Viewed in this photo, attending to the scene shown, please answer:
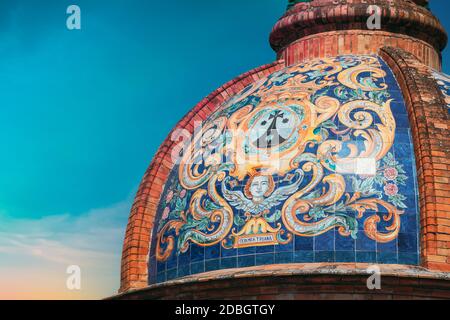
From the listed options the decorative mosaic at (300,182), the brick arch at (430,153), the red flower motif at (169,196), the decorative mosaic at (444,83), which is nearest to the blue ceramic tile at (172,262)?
the decorative mosaic at (300,182)

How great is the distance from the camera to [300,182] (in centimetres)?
1959

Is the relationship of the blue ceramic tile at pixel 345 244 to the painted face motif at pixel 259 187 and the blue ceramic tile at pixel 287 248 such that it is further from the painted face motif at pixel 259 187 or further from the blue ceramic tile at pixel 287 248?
the painted face motif at pixel 259 187

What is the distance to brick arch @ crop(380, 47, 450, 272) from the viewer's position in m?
18.7

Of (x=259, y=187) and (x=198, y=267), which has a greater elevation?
(x=259, y=187)

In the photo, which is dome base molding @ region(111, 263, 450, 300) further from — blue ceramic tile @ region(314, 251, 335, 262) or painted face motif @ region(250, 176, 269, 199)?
painted face motif @ region(250, 176, 269, 199)

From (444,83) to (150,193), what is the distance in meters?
5.27

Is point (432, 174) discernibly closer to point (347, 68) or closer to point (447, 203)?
point (447, 203)

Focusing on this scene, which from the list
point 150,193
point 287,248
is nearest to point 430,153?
point 287,248

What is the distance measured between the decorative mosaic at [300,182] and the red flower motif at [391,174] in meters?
0.02

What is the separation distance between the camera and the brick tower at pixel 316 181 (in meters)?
18.8

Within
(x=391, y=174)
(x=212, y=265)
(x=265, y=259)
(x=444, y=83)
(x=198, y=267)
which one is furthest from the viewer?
(x=444, y=83)

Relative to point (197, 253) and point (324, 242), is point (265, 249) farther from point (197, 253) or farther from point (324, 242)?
point (197, 253)
